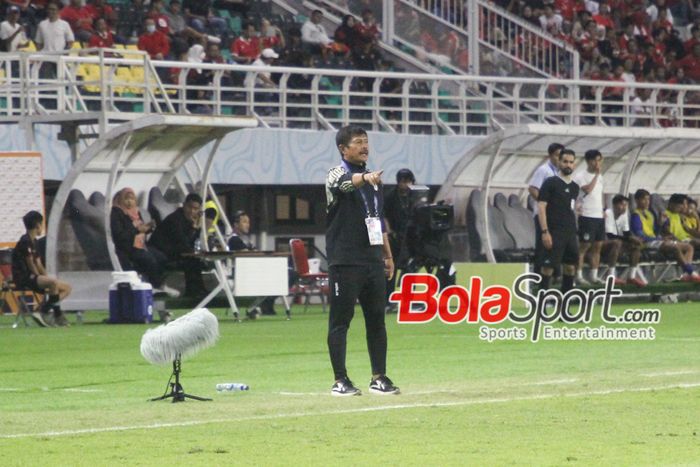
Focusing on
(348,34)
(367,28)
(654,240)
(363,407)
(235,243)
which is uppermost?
(367,28)

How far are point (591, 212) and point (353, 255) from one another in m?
12.9

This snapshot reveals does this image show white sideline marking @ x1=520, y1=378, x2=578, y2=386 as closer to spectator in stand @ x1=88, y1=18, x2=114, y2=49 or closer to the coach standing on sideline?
the coach standing on sideline

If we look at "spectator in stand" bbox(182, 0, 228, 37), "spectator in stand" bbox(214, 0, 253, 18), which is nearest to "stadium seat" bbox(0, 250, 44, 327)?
"spectator in stand" bbox(182, 0, 228, 37)

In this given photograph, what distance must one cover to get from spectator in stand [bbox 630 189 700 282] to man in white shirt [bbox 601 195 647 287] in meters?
0.42

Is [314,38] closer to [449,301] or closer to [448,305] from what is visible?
[449,301]

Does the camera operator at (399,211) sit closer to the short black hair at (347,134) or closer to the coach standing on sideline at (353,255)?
the coach standing on sideline at (353,255)

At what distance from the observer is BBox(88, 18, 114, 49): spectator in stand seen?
28.2m

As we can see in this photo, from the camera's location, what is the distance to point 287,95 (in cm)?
3042

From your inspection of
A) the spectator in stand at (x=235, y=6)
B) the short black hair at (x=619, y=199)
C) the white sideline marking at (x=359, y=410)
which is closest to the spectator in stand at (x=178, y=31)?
the spectator in stand at (x=235, y=6)

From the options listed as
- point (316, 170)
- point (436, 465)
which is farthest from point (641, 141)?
point (436, 465)

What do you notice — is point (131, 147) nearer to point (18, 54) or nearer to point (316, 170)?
point (18, 54)

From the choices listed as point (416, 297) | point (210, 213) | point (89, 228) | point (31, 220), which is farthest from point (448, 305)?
A: point (31, 220)

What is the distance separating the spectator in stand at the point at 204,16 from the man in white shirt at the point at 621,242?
8.53 metres

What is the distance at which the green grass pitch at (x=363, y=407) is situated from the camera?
9.23m
